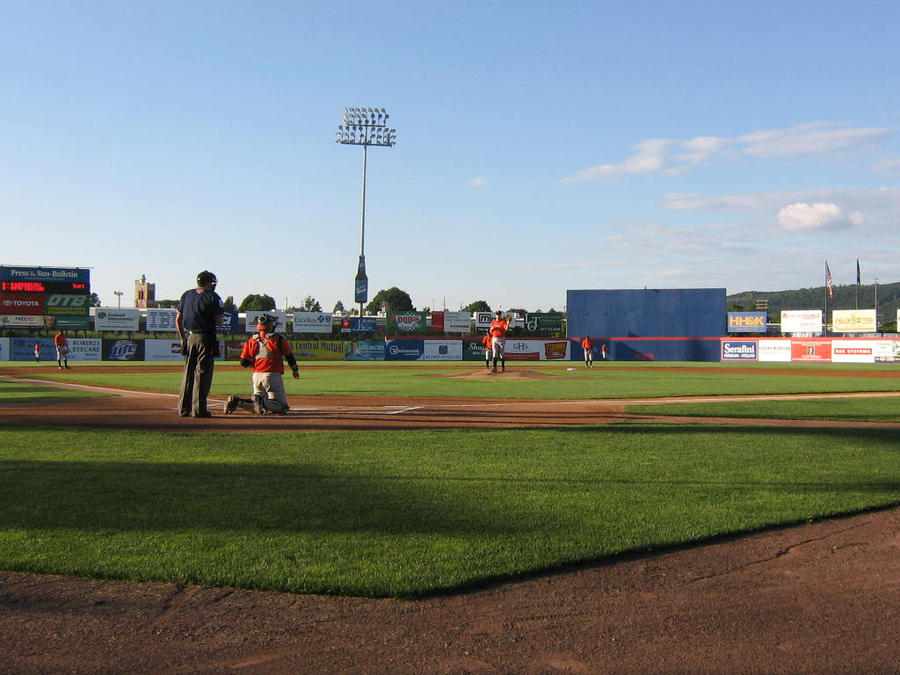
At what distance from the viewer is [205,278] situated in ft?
32.0

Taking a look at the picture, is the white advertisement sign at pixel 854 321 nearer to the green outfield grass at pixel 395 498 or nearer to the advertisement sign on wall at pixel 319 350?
the advertisement sign on wall at pixel 319 350

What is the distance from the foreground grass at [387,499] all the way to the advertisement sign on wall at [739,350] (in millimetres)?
42655

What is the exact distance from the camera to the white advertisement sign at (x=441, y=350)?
1935 inches

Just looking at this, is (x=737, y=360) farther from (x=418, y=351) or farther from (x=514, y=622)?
(x=514, y=622)

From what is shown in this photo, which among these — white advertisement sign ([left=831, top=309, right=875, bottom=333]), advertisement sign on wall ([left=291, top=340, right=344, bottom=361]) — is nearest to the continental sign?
white advertisement sign ([left=831, top=309, right=875, bottom=333])

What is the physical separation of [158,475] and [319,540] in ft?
7.96

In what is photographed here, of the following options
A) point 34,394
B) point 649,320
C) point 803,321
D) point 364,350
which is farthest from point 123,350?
point 803,321

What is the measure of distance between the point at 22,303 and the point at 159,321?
414 inches

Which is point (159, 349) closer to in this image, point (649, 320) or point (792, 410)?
point (649, 320)

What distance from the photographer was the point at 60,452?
23.5ft

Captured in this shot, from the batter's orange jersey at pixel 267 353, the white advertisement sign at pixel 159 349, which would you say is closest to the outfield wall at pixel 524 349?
the white advertisement sign at pixel 159 349

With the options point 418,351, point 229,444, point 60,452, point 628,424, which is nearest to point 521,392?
point 628,424

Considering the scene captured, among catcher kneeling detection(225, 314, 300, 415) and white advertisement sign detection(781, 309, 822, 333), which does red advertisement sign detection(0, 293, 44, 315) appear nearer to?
catcher kneeling detection(225, 314, 300, 415)

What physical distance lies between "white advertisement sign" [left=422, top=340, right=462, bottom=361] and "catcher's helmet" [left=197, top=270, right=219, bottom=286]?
39.4 m
